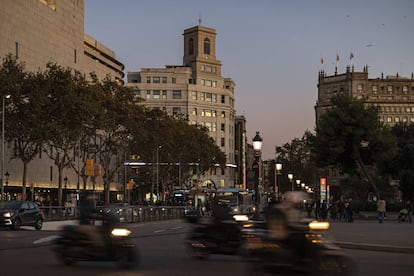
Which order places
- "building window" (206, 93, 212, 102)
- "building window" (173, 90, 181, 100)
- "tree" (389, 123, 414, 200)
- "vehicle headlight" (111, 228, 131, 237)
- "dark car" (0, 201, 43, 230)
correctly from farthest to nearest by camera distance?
"building window" (206, 93, 212, 102) < "building window" (173, 90, 181, 100) < "tree" (389, 123, 414, 200) < "dark car" (0, 201, 43, 230) < "vehicle headlight" (111, 228, 131, 237)

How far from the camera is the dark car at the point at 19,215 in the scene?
1471 inches

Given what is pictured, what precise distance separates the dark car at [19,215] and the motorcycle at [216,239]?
63.5ft

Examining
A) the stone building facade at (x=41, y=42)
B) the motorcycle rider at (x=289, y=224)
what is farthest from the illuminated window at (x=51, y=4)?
the motorcycle rider at (x=289, y=224)

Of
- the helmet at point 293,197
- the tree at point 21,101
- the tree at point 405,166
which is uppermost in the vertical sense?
the tree at point 21,101

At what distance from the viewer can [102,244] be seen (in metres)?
17.3

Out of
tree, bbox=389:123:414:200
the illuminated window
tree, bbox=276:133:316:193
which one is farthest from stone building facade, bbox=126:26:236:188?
tree, bbox=389:123:414:200

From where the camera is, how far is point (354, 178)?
A: 281 ft

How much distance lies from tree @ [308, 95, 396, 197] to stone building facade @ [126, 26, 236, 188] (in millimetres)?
99309

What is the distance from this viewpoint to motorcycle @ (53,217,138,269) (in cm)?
1723

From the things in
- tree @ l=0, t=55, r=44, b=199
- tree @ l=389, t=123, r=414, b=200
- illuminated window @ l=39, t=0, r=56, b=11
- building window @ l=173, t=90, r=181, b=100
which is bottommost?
tree @ l=389, t=123, r=414, b=200

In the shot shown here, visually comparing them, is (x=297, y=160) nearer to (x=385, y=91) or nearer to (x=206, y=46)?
(x=206, y=46)

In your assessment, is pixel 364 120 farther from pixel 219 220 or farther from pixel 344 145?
pixel 219 220

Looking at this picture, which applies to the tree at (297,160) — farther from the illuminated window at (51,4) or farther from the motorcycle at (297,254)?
the motorcycle at (297,254)

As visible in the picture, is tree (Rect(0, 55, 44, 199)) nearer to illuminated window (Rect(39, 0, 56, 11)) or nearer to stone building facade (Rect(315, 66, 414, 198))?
illuminated window (Rect(39, 0, 56, 11))
